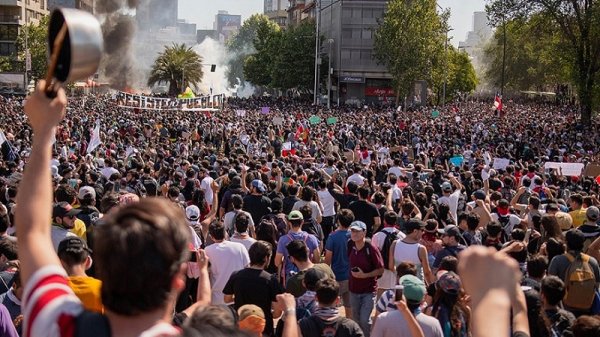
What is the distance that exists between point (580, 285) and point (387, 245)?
2.25m

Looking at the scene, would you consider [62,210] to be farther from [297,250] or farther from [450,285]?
[450,285]

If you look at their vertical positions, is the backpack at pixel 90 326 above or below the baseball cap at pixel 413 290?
above

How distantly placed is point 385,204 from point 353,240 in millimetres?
3621

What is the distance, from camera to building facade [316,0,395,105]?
78.7 meters

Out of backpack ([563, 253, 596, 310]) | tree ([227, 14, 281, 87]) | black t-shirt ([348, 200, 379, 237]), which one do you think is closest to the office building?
tree ([227, 14, 281, 87])

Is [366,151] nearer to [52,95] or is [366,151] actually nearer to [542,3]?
[52,95]

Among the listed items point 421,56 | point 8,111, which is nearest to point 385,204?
point 8,111

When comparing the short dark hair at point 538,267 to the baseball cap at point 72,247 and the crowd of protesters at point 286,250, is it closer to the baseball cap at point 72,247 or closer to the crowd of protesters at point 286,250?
the crowd of protesters at point 286,250

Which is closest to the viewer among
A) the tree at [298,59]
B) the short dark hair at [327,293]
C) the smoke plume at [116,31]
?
the short dark hair at [327,293]

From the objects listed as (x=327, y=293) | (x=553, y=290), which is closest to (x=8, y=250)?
(x=327, y=293)

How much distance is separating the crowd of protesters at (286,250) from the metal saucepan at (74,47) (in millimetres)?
119

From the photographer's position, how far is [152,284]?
6.30 feet

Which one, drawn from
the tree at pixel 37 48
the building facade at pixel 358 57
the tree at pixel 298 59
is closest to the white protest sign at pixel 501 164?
the tree at pixel 37 48

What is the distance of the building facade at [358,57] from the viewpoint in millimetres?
78688
